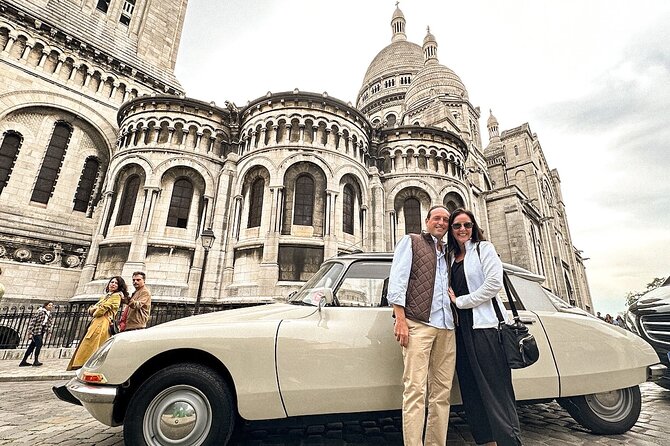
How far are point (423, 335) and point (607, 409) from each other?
8.92ft

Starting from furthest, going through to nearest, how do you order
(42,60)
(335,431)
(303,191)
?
(42,60) → (303,191) → (335,431)

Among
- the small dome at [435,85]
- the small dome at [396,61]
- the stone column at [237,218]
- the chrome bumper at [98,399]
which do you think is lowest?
the chrome bumper at [98,399]

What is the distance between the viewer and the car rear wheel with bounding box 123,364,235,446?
233cm

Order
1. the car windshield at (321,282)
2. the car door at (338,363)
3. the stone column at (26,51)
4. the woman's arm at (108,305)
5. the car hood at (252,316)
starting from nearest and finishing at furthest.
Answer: the car door at (338,363) < the car hood at (252,316) < the car windshield at (321,282) < the woman's arm at (108,305) < the stone column at (26,51)

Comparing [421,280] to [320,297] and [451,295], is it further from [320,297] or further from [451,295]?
[320,297]

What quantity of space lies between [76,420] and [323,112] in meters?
15.3

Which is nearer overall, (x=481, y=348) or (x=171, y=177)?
(x=481, y=348)

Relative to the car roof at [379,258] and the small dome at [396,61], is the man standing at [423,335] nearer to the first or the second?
the car roof at [379,258]

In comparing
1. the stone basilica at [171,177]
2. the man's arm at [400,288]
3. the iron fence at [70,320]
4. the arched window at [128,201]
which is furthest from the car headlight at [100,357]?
the arched window at [128,201]

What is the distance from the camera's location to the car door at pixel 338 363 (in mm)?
2529

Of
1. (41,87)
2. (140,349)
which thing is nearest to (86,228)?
(41,87)

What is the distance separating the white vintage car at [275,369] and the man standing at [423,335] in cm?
31

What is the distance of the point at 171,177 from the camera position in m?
15.6

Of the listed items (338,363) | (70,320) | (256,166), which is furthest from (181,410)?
(256,166)
